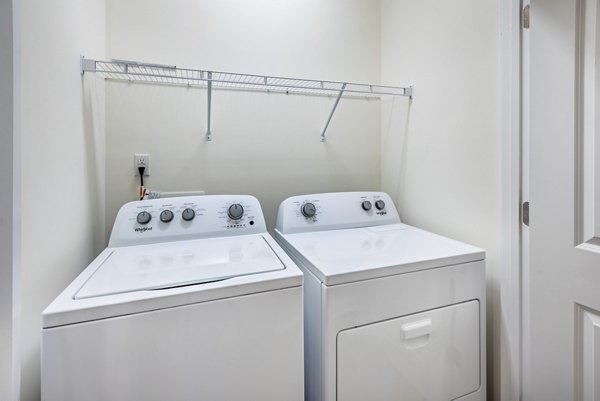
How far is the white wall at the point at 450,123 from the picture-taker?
4.03 feet

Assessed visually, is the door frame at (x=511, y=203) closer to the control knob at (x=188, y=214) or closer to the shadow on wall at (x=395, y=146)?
the shadow on wall at (x=395, y=146)

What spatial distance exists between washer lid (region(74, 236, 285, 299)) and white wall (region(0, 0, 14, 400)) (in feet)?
0.47

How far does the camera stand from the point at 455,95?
1.39 metres

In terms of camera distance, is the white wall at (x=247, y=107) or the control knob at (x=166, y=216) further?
the white wall at (x=247, y=107)

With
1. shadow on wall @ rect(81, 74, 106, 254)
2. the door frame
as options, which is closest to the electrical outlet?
shadow on wall @ rect(81, 74, 106, 254)

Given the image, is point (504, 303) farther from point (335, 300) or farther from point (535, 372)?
point (335, 300)

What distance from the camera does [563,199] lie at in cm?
95

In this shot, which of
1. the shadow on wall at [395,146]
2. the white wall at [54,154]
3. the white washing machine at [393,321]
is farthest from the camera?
the shadow on wall at [395,146]

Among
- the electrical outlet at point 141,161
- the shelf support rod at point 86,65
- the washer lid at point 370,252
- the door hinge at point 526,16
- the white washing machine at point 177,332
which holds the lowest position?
the white washing machine at point 177,332

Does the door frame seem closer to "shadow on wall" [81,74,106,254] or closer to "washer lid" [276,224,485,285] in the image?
"washer lid" [276,224,485,285]

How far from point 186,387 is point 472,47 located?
1.74m

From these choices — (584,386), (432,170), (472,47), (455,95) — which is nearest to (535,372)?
(584,386)

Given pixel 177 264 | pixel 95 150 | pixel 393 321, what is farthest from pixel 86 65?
pixel 393 321

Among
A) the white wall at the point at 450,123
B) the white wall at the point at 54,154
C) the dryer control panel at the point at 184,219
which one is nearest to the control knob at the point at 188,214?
the dryer control panel at the point at 184,219
